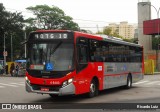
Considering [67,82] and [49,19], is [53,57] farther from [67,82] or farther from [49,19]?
[49,19]

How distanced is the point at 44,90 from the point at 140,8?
52.1m

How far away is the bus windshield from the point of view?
14.2 m

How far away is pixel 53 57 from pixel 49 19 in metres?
69.5

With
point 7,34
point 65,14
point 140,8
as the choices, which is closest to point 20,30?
point 7,34

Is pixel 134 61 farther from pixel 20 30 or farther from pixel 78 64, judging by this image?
pixel 20 30

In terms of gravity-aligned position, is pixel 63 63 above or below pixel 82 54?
below

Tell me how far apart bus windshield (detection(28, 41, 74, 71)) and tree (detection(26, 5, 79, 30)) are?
67.5 m

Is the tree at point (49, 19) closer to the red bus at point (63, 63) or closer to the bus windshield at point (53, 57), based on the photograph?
the red bus at point (63, 63)

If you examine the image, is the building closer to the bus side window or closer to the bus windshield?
the bus side window

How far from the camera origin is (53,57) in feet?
47.0

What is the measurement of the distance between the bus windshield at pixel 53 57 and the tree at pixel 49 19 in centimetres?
6748

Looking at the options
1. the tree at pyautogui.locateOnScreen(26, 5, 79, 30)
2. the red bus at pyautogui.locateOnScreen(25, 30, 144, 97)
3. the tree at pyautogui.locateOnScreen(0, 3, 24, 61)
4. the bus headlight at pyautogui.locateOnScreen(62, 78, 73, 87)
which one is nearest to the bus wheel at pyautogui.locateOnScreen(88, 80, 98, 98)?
the red bus at pyautogui.locateOnScreen(25, 30, 144, 97)

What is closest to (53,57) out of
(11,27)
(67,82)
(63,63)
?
(63,63)

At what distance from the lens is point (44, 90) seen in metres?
14.2
